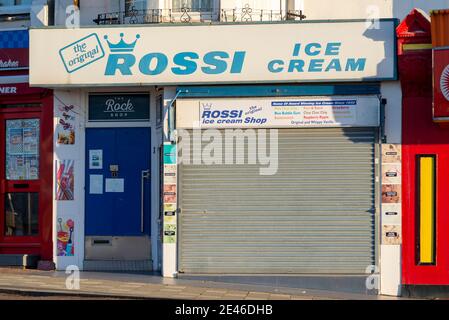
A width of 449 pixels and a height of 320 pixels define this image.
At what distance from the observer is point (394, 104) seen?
17.2m

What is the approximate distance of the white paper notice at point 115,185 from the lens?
60.4ft

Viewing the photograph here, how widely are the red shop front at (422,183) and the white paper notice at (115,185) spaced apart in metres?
5.10

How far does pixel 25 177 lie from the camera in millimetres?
18922

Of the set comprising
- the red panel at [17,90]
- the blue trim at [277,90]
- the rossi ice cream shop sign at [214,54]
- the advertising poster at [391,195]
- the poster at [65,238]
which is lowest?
the poster at [65,238]

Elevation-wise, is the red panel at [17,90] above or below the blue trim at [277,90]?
above

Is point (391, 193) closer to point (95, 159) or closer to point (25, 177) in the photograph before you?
point (95, 159)

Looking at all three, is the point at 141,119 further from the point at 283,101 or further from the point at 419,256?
the point at 419,256

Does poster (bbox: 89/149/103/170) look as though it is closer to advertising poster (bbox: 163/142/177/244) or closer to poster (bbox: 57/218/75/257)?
poster (bbox: 57/218/75/257)

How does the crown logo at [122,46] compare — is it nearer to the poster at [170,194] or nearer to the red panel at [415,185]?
the poster at [170,194]

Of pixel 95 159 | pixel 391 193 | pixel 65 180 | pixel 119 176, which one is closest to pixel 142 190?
pixel 119 176

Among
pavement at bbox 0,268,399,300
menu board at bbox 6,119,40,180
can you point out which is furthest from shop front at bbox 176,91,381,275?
menu board at bbox 6,119,40,180

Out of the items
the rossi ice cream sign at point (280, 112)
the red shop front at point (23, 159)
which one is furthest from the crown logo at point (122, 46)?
the red shop front at point (23, 159)

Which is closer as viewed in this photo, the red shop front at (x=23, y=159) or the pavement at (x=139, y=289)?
the pavement at (x=139, y=289)
